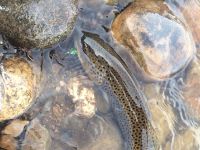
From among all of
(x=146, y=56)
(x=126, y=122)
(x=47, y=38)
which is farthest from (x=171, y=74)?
(x=47, y=38)

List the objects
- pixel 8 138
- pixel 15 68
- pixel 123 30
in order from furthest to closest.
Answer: pixel 123 30
pixel 8 138
pixel 15 68

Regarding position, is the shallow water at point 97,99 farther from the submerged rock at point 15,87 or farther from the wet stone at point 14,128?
the submerged rock at point 15,87

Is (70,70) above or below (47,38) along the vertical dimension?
below

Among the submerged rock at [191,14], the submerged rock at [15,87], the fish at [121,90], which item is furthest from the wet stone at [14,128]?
the submerged rock at [191,14]

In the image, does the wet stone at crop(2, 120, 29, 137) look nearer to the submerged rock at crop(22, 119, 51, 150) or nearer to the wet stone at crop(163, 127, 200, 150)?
the submerged rock at crop(22, 119, 51, 150)

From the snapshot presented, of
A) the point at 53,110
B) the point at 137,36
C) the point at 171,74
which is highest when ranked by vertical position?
the point at 137,36

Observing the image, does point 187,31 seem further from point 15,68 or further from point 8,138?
point 8,138
